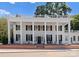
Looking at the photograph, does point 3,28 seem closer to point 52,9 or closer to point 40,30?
point 40,30

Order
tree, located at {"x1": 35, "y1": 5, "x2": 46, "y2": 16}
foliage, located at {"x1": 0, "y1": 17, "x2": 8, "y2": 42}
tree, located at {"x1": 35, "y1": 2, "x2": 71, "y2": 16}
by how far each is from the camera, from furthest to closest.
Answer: tree, located at {"x1": 35, "y1": 5, "x2": 46, "y2": 16}, foliage, located at {"x1": 0, "y1": 17, "x2": 8, "y2": 42}, tree, located at {"x1": 35, "y1": 2, "x2": 71, "y2": 16}

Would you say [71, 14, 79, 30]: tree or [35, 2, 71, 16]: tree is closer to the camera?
[35, 2, 71, 16]: tree

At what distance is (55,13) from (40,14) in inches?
42.0

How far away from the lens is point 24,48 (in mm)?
15047

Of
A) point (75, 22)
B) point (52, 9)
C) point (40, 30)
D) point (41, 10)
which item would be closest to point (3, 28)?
point (40, 30)

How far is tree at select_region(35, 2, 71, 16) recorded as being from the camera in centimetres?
1748

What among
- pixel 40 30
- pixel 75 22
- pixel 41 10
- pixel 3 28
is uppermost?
pixel 41 10

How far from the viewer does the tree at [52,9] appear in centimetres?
1748

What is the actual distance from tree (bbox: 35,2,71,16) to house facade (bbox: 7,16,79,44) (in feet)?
1.29

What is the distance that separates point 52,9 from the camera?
1764 cm

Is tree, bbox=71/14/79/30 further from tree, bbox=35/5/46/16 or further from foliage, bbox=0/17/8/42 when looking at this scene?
foliage, bbox=0/17/8/42

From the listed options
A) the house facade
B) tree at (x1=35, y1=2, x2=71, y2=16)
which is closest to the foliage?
the house facade

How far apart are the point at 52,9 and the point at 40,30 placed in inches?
68.1

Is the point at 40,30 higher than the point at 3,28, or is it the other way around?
the point at 3,28
